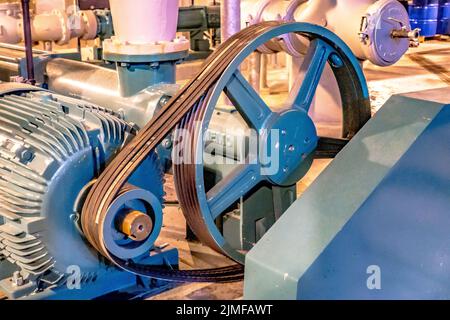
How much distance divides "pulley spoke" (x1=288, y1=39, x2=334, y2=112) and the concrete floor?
0.66m

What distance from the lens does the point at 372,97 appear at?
5207 mm

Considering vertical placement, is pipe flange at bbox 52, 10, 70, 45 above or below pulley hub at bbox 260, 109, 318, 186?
above

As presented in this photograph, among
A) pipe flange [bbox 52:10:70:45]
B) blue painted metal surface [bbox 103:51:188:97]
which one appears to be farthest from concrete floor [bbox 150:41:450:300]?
pipe flange [bbox 52:10:70:45]

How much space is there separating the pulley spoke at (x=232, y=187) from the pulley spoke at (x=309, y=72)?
25cm

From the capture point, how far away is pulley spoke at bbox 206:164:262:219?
180 centimetres

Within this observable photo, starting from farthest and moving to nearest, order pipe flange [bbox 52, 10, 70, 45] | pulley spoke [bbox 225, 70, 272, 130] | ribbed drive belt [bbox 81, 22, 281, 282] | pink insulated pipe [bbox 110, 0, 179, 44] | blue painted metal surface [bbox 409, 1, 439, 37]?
blue painted metal surface [bbox 409, 1, 439, 37] < pipe flange [bbox 52, 10, 70, 45] < pink insulated pipe [bbox 110, 0, 179, 44] < pulley spoke [bbox 225, 70, 272, 130] < ribbed drive belt [bbox 81, 22, 281, 282]

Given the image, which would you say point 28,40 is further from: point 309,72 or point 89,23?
point 89,23

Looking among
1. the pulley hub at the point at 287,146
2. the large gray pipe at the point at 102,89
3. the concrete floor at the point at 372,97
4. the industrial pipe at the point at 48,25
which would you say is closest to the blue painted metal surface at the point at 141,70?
the large gray pipe at the point at 102,89

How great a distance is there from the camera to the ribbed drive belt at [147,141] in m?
1.65

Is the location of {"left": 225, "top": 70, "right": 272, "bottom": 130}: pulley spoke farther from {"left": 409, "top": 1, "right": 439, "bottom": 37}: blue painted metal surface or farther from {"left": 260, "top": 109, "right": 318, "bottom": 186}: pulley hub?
{"left": 409, "top": 1, "right": 439, "bottom": 37}: blue painted metal surface

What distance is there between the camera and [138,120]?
2.10m

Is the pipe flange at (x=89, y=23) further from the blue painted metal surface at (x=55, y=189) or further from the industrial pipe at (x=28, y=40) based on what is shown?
the blue painted metal surface at (x=55, y=189)

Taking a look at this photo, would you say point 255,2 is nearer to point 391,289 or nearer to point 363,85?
point 363,85

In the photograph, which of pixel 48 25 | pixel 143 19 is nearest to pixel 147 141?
pixel 143 19
